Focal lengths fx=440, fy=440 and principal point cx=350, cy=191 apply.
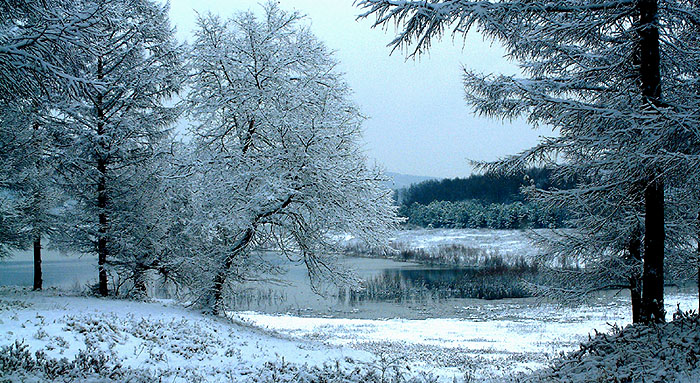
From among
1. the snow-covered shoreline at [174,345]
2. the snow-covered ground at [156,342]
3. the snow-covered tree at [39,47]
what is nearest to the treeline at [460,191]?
the snow-covered shoreline at [174,345]

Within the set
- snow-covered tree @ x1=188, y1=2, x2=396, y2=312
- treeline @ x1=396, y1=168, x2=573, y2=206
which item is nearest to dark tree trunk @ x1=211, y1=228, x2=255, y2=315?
snow-covered tree @ x1=188, y1=2, x2=396, y2=312

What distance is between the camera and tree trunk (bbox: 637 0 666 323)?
21.1 feet

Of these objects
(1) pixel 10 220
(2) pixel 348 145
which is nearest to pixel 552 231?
(2) pixel 348 145

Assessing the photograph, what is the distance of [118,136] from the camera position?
13.6 meters

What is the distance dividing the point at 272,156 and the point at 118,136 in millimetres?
5274

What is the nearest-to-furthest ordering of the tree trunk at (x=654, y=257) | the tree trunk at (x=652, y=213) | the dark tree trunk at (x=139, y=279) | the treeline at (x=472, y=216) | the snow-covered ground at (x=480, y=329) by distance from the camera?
the tree trunk at (x=652, y=213) < the tree trunk at (x=654, y=257) < the dark tree trunk at (x=139, y=279) < the snow-covered ground at (x=480, y=329) < the treeline at (x=472, y=216)

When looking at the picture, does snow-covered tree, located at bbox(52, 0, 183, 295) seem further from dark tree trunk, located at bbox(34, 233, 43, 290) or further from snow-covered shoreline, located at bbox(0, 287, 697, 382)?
dark tree trunk, located at bbox(34, 233, 43, 290)

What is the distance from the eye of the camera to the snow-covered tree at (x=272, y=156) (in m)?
11.8

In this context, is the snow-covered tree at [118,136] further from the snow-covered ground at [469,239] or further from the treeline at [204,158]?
the snow-covered ground at [469,239]

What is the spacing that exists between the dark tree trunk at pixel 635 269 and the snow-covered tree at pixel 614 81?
16.9 ft

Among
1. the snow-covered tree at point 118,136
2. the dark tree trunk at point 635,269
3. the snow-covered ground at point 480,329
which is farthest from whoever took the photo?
the snow-covered ground at point 480,329

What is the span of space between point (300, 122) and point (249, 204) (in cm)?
261

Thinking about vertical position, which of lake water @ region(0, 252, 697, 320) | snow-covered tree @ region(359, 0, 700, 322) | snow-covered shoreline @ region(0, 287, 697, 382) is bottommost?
lake water @ region(0, 252, 697, 320)

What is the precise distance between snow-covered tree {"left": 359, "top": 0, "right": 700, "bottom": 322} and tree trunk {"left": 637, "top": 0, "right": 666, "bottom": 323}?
0.05 feet
